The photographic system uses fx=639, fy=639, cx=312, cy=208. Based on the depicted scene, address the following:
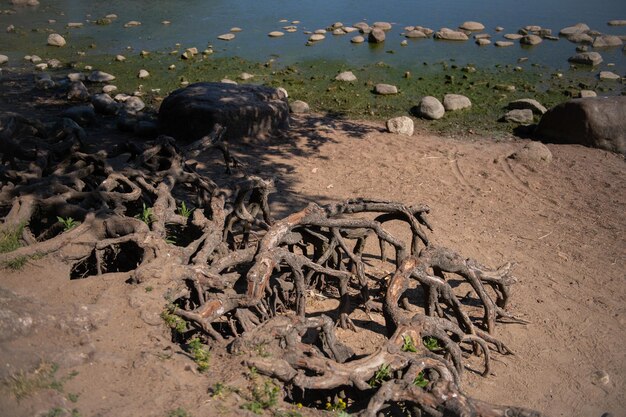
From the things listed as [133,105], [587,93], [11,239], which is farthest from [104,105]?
[587,93]

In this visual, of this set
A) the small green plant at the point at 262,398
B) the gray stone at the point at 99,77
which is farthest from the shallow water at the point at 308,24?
the small green plant at the point at 262,398

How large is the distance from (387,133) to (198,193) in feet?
19.7

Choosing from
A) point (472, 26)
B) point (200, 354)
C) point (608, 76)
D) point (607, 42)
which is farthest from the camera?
point (472, 26)

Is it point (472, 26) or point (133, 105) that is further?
point (472, 26)

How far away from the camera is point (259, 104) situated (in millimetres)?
12469

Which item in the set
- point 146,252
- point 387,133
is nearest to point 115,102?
point 387,133

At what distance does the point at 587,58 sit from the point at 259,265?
14.9m

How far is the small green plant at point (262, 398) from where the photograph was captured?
423 centimetres

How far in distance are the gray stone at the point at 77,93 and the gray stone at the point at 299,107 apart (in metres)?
4.61

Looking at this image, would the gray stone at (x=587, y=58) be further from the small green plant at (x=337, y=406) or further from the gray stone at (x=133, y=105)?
the small green plant at (x=337, y=406)

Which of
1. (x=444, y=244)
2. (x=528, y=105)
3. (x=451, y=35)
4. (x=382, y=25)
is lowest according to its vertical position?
(x=444, y=244)

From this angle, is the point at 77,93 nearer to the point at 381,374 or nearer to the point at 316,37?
the point at 316,37

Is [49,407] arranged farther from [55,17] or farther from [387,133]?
[55,17]

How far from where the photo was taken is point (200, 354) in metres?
4.70
